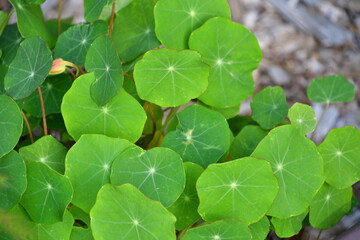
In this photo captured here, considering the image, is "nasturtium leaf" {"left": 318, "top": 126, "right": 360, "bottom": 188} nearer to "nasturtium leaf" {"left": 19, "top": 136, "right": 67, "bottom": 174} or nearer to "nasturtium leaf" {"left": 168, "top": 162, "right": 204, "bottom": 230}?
"nasturtium leaf" {"left": 168, "top": 162, "right": 204, "bottom": 230}

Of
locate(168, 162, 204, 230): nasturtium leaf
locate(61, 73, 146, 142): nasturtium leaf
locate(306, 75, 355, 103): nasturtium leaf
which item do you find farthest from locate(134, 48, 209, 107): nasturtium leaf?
locate(306, 75, 355, 103): nasturtium leaf

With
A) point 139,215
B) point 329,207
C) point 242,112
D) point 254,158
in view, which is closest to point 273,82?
point 242,112

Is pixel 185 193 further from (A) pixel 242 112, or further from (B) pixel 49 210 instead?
(A) pixel 242 112

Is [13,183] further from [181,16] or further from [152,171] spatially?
[181,16]

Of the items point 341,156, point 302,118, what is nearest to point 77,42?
point 302,118

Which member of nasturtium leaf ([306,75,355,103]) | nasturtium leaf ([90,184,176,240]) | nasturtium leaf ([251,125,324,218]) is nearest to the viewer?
nasturtium leaf ([90,184,176,240])

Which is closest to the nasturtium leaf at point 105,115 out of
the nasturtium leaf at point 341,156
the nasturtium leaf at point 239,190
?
the nasturtium leaf at point 239,190
